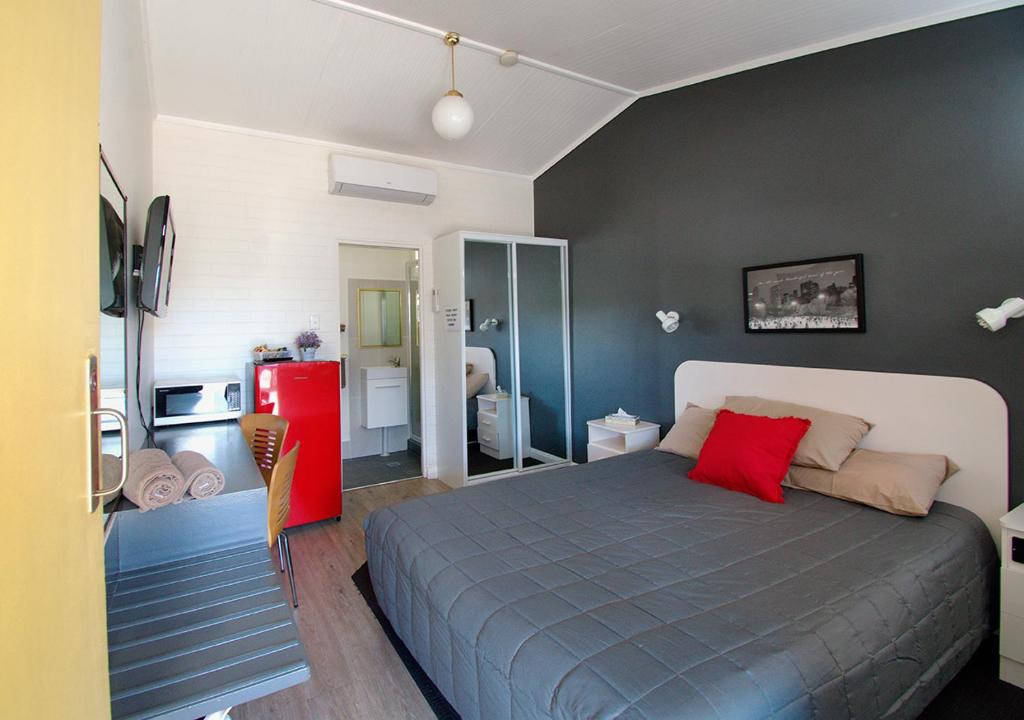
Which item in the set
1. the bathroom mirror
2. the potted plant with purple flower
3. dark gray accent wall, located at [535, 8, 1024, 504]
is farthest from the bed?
the bathroom mirror

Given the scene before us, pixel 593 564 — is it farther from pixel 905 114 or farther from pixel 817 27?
pixel 817 27

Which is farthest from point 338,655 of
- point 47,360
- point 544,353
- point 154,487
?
point 544,353

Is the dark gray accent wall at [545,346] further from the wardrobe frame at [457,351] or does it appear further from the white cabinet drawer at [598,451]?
the white cabinet drawer at [598,451]

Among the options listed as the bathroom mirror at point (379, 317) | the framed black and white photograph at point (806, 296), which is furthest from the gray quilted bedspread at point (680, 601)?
the bathroom mirror at point (379, 317)

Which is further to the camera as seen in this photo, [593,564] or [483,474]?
[483,474]

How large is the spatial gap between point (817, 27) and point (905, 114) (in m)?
0.69

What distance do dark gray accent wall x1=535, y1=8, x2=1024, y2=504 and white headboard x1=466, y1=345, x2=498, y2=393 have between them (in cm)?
100

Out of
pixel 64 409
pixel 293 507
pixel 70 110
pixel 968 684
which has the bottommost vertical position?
pixel 968 684

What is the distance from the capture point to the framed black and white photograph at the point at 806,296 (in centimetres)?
290

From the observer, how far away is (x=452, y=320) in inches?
181

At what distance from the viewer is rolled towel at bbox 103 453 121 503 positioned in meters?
1.40

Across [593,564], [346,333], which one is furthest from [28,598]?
[346,333]

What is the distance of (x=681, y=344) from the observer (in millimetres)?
3926

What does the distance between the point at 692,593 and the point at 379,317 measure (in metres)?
4.91
